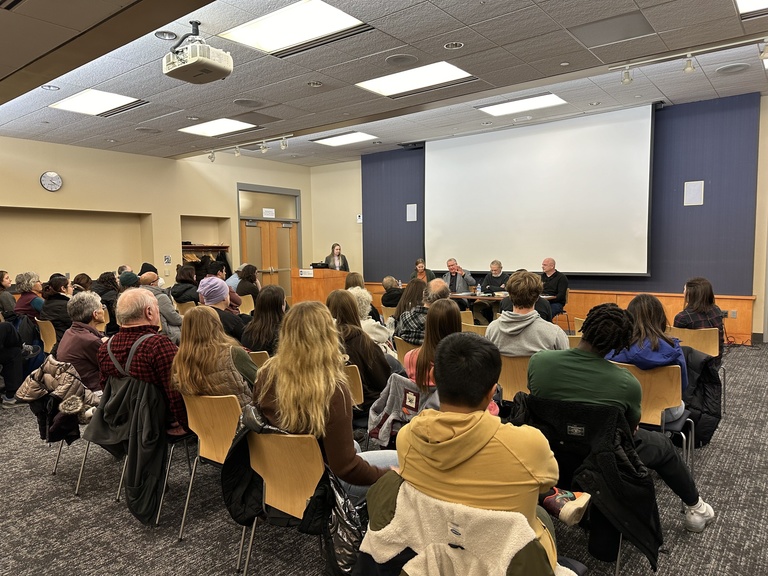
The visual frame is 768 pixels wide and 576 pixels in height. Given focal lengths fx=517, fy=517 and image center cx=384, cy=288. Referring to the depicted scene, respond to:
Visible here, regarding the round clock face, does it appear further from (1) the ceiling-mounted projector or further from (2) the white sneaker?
(2) the white sneaker

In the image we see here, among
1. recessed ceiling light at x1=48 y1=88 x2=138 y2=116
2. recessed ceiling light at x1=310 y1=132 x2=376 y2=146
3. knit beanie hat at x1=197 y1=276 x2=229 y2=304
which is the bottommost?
knit beanie hat at x1=197 y1=276 x2=229 y2=304

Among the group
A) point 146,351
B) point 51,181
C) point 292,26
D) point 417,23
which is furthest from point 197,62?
point 51,181

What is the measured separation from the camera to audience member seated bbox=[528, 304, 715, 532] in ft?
6.82

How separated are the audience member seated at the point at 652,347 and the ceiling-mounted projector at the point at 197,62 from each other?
3579 millimetres

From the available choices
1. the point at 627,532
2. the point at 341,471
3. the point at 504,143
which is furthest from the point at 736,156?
the point at 341,471

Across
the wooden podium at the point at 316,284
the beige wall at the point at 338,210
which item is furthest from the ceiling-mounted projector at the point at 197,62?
the beige wall at the point at 338,210

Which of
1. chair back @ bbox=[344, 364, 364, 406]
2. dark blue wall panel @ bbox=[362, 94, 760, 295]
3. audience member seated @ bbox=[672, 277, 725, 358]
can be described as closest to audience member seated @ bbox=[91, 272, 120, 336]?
chair back @ bbox=[344, 364, 364, 406]

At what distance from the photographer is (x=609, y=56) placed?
5289 millimetres

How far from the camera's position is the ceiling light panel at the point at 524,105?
25.0 ft

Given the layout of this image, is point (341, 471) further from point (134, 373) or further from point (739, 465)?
point (739, 465)

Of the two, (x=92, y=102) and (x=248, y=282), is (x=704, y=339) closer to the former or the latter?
(x=248, y=282)

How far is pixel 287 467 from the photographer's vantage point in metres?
2.08

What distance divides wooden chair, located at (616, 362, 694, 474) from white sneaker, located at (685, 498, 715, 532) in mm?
408

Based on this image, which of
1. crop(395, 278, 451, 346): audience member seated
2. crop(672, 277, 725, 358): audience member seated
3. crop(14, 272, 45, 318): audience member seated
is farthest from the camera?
crop(14, 272, 45, 318): audience member seated
